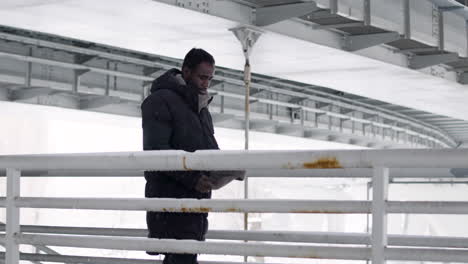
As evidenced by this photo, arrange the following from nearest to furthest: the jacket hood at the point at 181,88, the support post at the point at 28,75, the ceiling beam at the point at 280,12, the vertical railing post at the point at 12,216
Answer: the vertical railing post at the point at 12,216 → the jacket hood at the point at 181,88 → the ceiling beam at the point at 280,12 → the support post at the point at 28,75

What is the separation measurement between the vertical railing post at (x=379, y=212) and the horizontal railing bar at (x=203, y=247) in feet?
0.16

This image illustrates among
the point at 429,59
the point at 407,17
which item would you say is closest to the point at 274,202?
the point at 407,17

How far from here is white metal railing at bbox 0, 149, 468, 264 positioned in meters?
2.97

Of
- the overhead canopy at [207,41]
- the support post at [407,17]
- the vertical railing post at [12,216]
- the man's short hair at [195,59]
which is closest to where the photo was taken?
the vertical railing post at [12,216]

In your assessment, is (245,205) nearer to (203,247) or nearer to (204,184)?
(203,247)

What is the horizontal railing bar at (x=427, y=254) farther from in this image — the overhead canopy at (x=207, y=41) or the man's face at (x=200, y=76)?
the overhead canopy at (x=207, y=41)

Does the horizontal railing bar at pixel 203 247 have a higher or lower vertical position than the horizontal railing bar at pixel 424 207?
lower

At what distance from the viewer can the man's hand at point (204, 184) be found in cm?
395

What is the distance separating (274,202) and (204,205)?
0.29 meters

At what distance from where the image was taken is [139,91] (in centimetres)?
1858

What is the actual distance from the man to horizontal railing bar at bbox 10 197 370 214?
445 mm

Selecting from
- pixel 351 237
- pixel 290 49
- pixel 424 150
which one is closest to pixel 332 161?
pixel 424 150

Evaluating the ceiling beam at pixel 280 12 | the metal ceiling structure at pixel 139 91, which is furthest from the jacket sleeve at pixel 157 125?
the metal ceiling structure at pixel 139 91

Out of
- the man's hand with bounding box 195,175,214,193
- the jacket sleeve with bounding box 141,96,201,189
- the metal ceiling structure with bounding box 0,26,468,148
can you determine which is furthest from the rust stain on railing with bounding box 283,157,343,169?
the metal ceiling structure with bounding box 0,26,468,148
